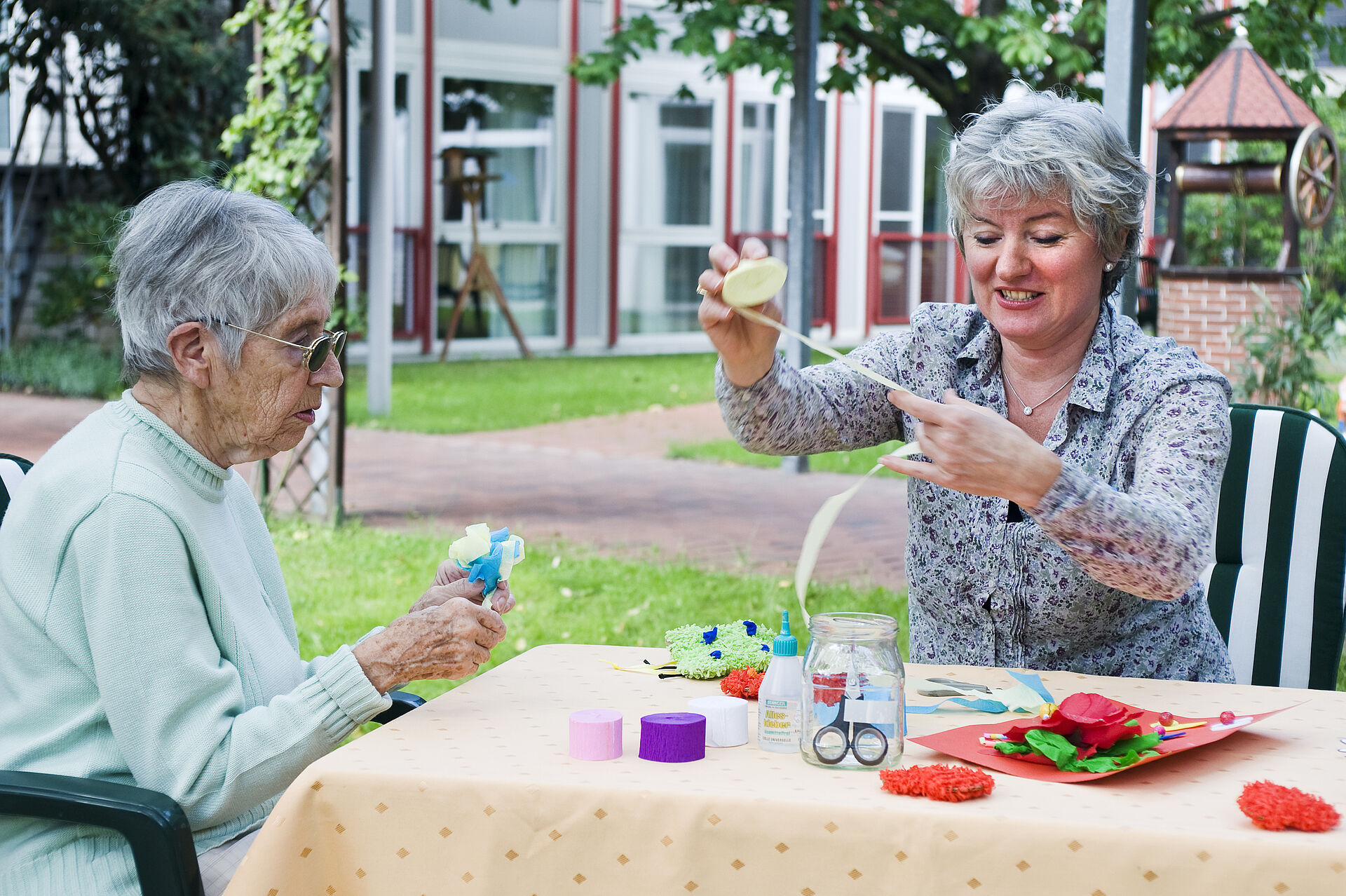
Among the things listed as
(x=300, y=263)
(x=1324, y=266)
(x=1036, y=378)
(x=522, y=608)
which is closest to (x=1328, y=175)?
(x=1324, y=266)

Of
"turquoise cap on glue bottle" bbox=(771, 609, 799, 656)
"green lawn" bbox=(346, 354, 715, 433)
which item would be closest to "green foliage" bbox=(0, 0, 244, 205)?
"green lawn" bbox=(346, 354, 715, 433)

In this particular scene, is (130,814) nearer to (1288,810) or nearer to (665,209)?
(1288,810)

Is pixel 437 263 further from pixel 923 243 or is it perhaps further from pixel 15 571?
pixel 15 571

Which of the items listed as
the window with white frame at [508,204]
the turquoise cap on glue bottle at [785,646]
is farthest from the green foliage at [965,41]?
the turquoise cap on glue bottle at [785,646]

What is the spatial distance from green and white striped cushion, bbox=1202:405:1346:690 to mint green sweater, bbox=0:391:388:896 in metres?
1.93

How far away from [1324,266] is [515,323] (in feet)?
27.9

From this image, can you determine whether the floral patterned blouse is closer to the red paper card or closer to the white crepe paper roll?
the red paper card

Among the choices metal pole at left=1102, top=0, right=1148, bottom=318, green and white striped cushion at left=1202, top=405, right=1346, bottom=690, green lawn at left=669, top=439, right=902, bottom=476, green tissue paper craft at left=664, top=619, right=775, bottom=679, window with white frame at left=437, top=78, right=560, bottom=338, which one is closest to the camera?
green tissue paper craft at left=664, top=619, right=775, bottom=679

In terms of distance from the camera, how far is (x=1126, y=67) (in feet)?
14.5

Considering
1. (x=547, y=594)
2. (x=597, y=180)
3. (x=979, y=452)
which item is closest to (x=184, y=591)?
(x=979, y=452)

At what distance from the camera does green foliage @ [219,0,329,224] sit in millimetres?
6406

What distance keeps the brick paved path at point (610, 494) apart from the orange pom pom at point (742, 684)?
3933 millimetres

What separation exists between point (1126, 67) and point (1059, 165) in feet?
7.83

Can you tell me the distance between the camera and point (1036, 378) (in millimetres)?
2525
